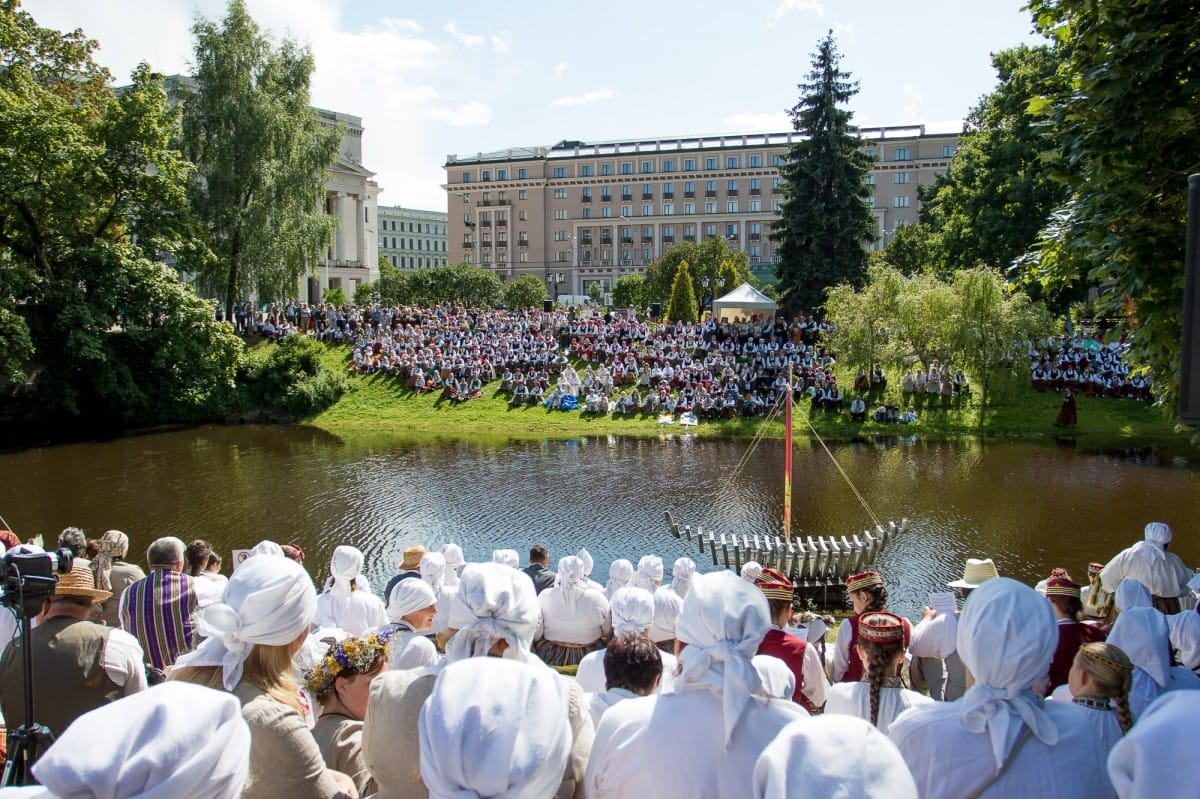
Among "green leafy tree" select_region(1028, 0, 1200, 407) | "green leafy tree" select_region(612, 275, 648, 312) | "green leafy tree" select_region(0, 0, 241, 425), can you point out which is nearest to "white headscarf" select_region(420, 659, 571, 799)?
"green leafy tree" select_region(1028, 0, 1200, 407)

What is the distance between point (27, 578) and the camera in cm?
418

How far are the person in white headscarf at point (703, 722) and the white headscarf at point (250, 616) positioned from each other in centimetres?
132

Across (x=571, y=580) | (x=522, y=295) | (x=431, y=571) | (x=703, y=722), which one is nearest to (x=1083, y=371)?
(x=571, y=580)

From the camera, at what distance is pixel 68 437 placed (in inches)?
1204

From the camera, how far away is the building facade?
133 m

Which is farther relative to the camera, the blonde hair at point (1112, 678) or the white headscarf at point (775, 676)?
the white headscarf at point (775, 676)

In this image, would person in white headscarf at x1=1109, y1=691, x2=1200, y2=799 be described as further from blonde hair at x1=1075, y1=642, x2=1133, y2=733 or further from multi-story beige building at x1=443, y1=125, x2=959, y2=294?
multi-story beige building at x1=443, y1=125, x2=959, y2=294

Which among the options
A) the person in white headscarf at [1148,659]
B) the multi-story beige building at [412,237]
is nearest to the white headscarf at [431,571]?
the person in white headscarf at [1148,659]

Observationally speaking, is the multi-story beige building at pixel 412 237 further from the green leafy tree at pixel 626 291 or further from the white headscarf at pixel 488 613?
the white headscarf at pixel 488 613

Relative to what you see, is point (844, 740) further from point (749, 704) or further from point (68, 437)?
point (68, 437)

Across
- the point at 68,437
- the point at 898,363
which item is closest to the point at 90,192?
the point at 68,437

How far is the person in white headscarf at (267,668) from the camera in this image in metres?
3.23

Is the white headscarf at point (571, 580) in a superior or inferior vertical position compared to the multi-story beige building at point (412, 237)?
inferior

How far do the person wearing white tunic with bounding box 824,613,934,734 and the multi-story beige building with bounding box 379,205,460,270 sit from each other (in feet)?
429
